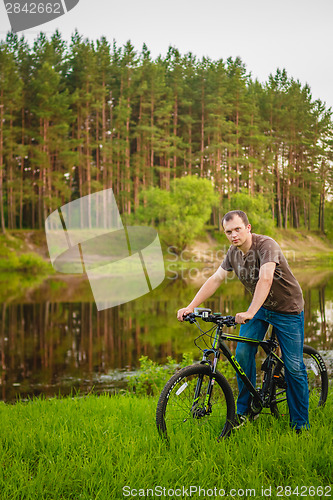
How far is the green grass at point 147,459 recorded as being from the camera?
296cm

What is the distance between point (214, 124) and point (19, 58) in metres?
22.1

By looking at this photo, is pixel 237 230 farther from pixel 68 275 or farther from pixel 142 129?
pixel 142 129

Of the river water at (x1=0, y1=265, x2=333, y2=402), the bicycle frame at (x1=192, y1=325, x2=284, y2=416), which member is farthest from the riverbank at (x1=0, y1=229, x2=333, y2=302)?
the bicycle frame at (x1=192, y1=325, x2=284, y2=416)

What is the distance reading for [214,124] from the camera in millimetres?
56750

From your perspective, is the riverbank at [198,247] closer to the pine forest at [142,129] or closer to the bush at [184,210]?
the bush at [184,210]

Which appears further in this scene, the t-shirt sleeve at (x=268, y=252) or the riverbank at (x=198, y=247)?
the riverbank at (x=198, y=247)

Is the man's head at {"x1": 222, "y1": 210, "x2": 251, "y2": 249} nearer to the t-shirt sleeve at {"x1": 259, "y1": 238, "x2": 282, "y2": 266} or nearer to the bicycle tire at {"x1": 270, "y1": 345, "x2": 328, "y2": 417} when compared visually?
the t-shirt sleeve at {"x1": 259, "y1": 238, "x2": 282, "y2": 266}

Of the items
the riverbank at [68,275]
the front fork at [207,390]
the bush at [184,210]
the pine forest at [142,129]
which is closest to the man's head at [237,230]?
the front fork at [207,390]

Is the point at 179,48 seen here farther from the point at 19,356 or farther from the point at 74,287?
the point at 19,356

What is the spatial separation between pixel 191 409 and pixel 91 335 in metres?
11.0

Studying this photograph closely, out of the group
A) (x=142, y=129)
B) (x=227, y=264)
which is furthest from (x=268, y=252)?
(x=142, y=129)

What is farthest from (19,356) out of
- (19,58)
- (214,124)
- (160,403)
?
(214,124)

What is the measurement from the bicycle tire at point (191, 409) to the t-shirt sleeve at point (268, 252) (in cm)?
90

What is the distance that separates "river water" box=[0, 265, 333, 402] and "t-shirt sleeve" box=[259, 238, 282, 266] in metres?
5.41
